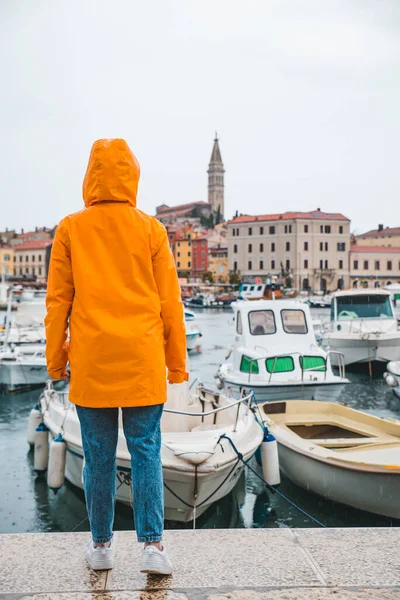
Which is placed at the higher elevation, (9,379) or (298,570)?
(298,570)

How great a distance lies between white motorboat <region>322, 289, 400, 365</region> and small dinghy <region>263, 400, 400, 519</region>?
11.1 m

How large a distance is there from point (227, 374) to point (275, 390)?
1748 millimetres

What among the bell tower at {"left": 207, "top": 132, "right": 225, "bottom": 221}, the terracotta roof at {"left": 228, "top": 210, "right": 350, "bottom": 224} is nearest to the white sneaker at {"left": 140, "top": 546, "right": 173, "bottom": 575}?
the terracotta roof at {"left": 228, "top": 210, "right": 350, "bottom": 224}

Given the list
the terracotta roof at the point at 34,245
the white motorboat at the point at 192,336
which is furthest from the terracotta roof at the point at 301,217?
the white motorboat at the point at 192,336

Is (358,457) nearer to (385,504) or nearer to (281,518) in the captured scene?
(385,504)

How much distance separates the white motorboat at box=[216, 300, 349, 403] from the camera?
13.1 metres

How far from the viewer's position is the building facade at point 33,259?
11425cm

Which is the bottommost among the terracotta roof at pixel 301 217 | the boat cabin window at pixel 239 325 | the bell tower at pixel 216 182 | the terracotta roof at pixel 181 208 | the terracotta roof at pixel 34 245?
the boat cabin window at pixel 239 325

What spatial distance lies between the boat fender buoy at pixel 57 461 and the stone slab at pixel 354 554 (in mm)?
5163

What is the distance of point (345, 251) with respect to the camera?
94.0 metres

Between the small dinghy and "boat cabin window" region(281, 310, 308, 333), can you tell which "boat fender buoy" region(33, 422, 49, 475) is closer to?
the small dinghy

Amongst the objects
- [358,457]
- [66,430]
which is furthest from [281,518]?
[66,430]

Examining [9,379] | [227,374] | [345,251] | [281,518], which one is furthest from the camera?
[345,251]

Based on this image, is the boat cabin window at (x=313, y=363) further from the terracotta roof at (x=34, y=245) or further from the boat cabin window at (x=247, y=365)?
the terracotta roof at (x=34, y=245)
